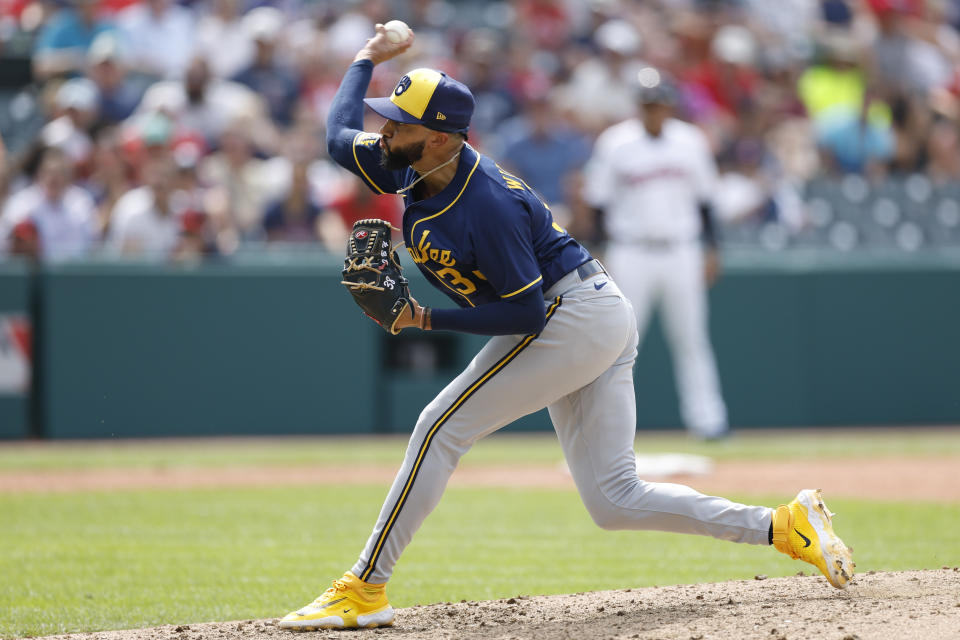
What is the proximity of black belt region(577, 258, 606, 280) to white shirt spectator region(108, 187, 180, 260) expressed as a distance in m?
6.81

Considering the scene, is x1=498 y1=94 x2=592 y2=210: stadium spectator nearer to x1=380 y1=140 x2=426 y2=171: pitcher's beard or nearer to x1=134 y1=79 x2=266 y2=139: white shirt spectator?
x1=134 y1=79 x2=266 y2=139: white shirt spectator

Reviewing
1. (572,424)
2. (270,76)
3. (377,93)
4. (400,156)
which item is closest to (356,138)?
(400,156)

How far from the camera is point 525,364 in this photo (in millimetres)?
4414

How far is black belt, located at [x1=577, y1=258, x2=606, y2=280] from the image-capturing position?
4586 millimetres

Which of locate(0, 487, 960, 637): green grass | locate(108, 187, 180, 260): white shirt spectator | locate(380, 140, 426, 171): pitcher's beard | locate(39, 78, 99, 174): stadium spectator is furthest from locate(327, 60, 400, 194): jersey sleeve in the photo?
locate(39, 78, 99, 174): stadium spectator

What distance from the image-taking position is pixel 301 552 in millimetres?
6184

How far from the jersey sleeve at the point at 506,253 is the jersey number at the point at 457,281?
0.14 m

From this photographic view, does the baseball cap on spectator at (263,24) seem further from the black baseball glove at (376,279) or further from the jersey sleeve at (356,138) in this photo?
the black baseball glove at (376,279)

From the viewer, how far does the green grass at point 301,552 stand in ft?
16.8

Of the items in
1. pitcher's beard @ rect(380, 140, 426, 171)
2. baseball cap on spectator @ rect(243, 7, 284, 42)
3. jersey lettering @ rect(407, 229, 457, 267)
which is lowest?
jersey lettering @ rect(407, 229, 457, 267)

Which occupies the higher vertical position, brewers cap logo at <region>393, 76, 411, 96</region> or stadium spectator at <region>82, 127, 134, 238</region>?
brewers cap logo at <region>393, 76, 411, 96</region>

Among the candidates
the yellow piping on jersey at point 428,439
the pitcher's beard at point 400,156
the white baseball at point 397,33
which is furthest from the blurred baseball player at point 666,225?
the pitcher's beard at point 400,156

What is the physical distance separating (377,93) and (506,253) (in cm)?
791

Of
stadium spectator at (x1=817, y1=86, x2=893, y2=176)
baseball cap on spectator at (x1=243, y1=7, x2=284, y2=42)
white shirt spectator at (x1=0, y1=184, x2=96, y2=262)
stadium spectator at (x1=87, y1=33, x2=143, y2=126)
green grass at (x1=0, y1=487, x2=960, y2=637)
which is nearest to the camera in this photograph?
green grass at (x1=0, y1=487, x2=960, y2=637)
